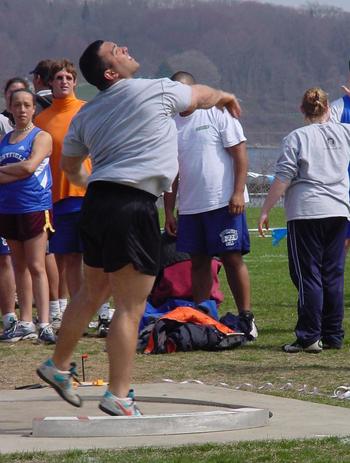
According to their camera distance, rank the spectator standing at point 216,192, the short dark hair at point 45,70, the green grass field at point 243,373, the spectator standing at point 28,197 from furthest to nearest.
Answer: the short dark hair at point 45,70 → the spectator standing at point 216,192 → the spectator standing at point 28,197 → the green grass field at point 243,373

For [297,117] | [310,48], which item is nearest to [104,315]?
[297,117]

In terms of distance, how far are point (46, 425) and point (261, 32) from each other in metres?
164

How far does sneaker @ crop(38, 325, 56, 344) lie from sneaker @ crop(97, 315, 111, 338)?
23.9 inches

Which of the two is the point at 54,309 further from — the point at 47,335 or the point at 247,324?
the point at 247,324

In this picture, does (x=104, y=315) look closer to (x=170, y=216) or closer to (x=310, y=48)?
(x=170, y=216)

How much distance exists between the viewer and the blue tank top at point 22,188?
34.0ft

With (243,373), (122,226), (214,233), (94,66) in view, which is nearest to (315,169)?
(214,233)

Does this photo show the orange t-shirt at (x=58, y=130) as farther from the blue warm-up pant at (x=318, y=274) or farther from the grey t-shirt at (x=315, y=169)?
the blue warm-up pant at (x=318, y=274)

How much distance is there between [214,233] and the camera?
1043 centimetres

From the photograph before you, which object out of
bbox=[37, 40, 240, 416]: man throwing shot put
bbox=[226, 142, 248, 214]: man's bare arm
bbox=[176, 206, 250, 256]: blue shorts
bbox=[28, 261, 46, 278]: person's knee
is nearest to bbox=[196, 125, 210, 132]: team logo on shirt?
bbox=[226, 142, 248, 214]: man's bare arm

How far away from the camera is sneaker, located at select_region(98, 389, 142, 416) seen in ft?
22.3

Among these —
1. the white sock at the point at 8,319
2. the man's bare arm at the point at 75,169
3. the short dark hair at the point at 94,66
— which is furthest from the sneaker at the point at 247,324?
the short dark hair at the point at 94,66

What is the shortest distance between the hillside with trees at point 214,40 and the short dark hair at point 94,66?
115604 millimetres

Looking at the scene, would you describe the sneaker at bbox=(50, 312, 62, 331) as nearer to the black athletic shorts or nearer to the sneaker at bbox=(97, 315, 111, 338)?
the sneaker at bbox=(97, 315, 111, 338)
